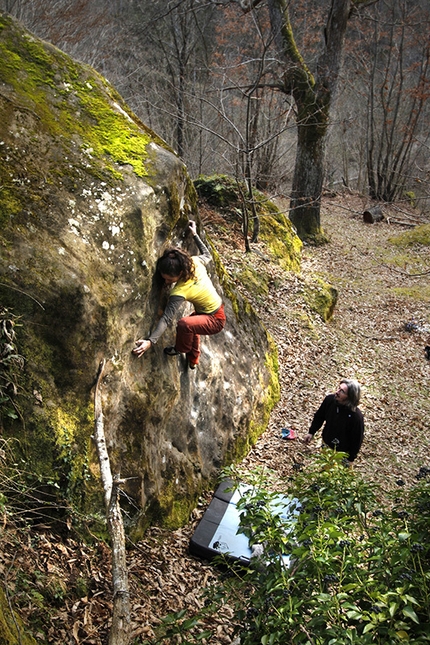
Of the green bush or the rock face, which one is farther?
the rock face

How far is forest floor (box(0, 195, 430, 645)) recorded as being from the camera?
340 centimetres

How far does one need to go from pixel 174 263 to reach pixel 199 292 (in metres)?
0.50

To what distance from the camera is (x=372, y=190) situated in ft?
74.0

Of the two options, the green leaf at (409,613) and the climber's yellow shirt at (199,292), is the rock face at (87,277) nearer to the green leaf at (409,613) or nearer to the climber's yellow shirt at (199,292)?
the climber's yellow shirt at (199,292)

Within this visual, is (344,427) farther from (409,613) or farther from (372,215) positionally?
(372,215)

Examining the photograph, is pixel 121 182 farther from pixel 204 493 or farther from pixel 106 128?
pixel 204 493

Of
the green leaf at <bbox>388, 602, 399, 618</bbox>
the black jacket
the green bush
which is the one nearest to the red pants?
the black jacket

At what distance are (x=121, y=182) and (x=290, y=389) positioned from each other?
197 inches

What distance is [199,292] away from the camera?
4.95m

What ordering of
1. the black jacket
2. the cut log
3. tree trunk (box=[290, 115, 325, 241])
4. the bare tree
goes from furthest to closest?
the bare tree
the cut log
tree trunk (box=[290, 115, 325, 241])
the black jacket

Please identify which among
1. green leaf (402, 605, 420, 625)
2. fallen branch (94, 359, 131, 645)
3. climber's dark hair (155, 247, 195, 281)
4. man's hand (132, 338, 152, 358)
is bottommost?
fallen branch (94, 359, 131, 645)

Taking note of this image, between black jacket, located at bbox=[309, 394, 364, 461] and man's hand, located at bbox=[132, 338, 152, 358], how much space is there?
8.04 feet

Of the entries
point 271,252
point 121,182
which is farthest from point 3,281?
point 271,252

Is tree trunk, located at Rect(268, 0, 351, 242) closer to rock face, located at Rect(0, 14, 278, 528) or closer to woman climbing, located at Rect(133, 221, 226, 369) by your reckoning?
woman climbing, located at Rect(133, 221, 226, 369)
